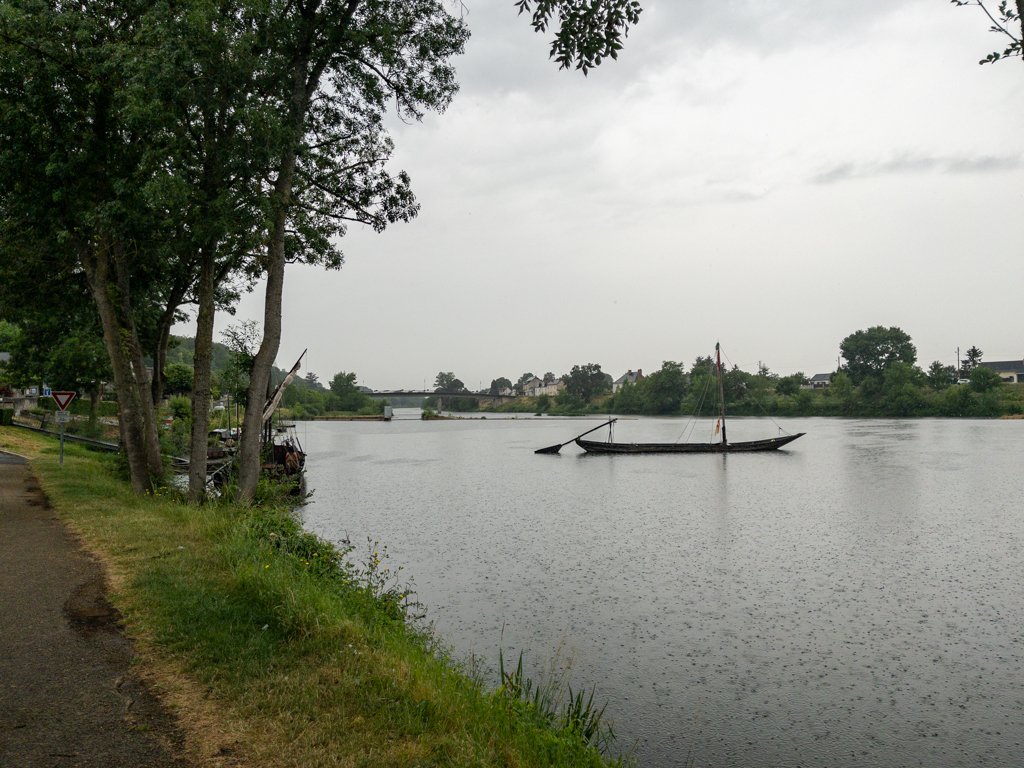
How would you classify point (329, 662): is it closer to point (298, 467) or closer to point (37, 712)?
point (37, 712)

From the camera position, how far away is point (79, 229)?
1551 cm

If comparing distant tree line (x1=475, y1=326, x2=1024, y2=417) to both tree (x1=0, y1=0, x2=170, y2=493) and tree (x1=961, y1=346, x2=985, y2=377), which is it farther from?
tree (x1=0, y1=0, x2=170, y2=493)

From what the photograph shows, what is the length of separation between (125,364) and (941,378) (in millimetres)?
131761

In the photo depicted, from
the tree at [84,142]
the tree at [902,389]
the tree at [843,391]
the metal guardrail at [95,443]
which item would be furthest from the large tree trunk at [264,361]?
the tree at [843,391]

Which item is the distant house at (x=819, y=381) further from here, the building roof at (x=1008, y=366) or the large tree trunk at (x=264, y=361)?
the large tree trunk at (x=264, y=361)

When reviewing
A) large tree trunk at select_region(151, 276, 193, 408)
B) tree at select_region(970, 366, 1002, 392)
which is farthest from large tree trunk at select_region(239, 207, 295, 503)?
tree at select_region(970, 366, 1002, 392)

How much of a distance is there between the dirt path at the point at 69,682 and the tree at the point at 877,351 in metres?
142

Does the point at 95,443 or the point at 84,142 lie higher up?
the point at 84,142

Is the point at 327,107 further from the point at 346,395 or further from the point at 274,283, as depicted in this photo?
the point at 346,395

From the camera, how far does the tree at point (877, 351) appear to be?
440ft

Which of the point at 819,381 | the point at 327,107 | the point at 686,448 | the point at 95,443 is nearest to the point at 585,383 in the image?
the point at 819,381

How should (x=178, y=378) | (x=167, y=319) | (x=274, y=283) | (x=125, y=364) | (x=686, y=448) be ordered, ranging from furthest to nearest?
1. (x=178, y=378)
2. (x=686, y=448)
3. (x=167, y=319)
4. (x=125, y=364)
5. (x=274, y=283)

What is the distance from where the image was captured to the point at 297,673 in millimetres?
6344

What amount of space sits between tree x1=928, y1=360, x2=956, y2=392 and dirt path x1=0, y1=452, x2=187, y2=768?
134m
